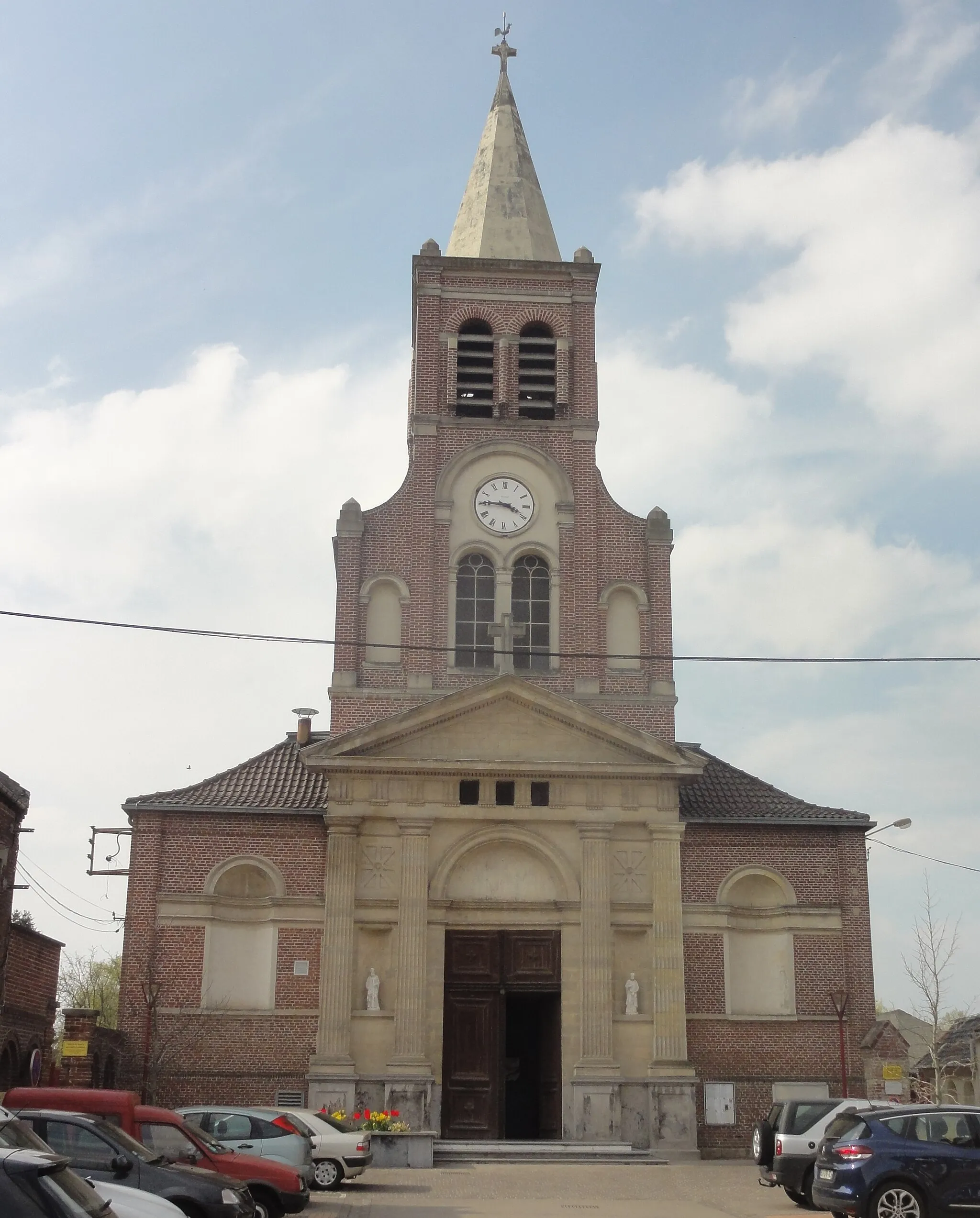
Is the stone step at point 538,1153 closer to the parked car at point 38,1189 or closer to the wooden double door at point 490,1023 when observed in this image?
the wooden double door at point 490,1023

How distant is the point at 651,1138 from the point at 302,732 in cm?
1262

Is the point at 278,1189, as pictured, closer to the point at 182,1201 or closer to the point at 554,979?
the point at 182,1201

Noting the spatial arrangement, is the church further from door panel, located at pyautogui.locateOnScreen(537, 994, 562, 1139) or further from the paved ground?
the paved ground

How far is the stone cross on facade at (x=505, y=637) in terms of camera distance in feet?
104

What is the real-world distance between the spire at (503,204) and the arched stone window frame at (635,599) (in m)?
8.92

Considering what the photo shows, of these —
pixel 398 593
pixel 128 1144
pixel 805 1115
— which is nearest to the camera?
pixel 128 1144

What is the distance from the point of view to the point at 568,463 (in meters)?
34.9

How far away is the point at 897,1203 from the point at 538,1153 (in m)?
12.6

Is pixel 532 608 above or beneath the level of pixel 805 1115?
above

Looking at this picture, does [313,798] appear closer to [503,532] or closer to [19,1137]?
[503,532]

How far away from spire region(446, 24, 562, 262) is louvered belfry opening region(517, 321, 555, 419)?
2.11 m

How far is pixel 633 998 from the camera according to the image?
30047 mm

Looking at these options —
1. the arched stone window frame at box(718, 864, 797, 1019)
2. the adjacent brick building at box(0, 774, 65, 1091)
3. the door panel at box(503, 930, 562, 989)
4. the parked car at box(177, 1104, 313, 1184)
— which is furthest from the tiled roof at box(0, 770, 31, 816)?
the arched stone window frame at box(718, 864, 797, 1019)

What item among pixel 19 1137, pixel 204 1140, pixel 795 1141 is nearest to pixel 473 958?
pixel 795 1141
